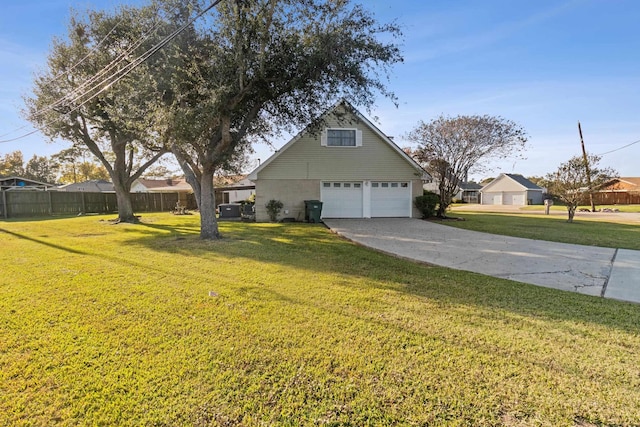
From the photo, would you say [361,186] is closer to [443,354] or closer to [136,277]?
[136,277]

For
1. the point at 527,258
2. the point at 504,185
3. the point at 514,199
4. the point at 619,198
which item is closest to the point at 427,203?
the point at 527,258

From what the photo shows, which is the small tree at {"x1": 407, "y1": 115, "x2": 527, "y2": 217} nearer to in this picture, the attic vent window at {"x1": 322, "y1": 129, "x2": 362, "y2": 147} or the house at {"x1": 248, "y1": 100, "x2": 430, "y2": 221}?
the house at {"x1": 248, "y1": 100, "x2": 430, "y2": 221}

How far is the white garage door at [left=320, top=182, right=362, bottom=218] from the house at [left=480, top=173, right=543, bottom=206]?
33760 millimetres

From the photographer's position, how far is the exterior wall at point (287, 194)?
15680 millimetres

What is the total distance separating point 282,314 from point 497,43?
37.8 ft

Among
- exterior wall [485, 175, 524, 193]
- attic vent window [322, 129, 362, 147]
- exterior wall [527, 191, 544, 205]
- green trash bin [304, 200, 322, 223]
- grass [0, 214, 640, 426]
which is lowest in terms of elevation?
grass [0, 214, 640, 426]

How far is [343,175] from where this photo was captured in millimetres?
16141

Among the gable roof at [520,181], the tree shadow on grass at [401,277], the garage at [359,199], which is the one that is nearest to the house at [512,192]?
the gable roof at [520,181]

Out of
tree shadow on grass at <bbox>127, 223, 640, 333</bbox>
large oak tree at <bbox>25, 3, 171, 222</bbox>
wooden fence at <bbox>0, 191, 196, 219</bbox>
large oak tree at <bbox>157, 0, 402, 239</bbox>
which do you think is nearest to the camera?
tree shadow on grass at <bbox>127, 223, 640, 333</bbox>

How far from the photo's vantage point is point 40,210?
69.5 ft

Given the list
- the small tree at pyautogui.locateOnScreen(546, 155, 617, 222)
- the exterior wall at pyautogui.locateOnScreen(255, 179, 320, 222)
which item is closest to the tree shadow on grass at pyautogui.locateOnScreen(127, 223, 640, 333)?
the exterior wall at pyautogui.locateOnScreen(255, 179, 320, 222)

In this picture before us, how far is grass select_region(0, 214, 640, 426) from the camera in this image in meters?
2.30

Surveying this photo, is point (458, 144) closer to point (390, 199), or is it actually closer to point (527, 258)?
point (390, 199)

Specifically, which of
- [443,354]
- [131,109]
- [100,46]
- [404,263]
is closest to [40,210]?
[100,46]
